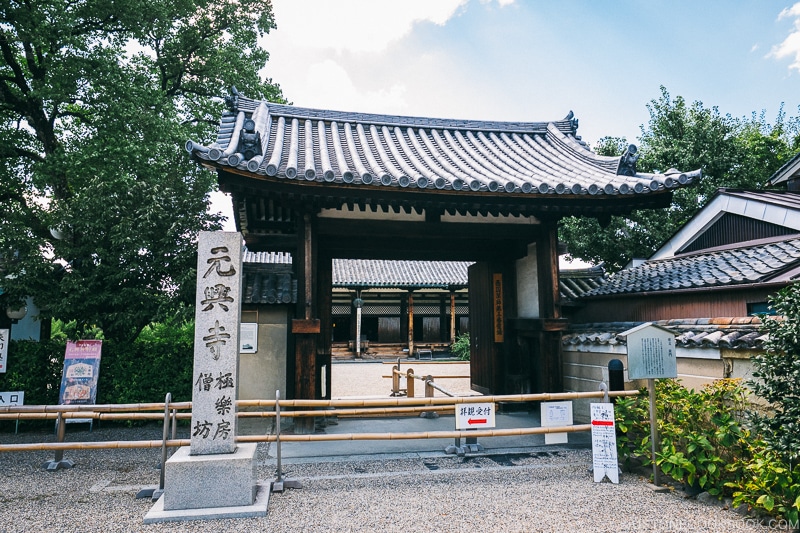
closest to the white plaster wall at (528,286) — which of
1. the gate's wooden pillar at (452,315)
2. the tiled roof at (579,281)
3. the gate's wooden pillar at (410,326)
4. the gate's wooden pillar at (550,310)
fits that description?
the gate's wooden pillar at (550,310)

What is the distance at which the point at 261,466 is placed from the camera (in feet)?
20.4

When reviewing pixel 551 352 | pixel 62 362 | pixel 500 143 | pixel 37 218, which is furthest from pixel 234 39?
pixel 551 352

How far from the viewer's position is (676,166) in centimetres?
1766

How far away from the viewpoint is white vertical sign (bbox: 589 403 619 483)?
549 cm

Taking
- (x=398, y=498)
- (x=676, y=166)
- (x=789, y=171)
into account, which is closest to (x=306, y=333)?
(x=398, y=498)

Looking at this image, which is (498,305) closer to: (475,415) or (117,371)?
(475,415)

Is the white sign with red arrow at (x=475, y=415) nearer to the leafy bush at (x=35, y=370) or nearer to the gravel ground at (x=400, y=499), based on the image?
the gravel ground at (x=400, y=499)

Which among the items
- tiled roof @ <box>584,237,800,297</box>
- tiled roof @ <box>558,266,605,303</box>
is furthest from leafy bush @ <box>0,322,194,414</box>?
tiled roof @ <box>584,237,800,297</box>

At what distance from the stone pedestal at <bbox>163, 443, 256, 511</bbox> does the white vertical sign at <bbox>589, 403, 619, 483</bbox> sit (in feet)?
12.6

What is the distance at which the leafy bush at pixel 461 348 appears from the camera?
73.4 feet

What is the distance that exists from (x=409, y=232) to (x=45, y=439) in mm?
7030

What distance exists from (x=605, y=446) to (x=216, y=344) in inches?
178

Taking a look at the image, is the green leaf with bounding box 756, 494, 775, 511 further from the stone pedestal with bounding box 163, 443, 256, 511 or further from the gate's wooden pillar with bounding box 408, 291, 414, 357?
the gate's wooden pillar with bounding box 408, 291, 414, 357

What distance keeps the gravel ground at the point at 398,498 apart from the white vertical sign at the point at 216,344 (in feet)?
2.78
